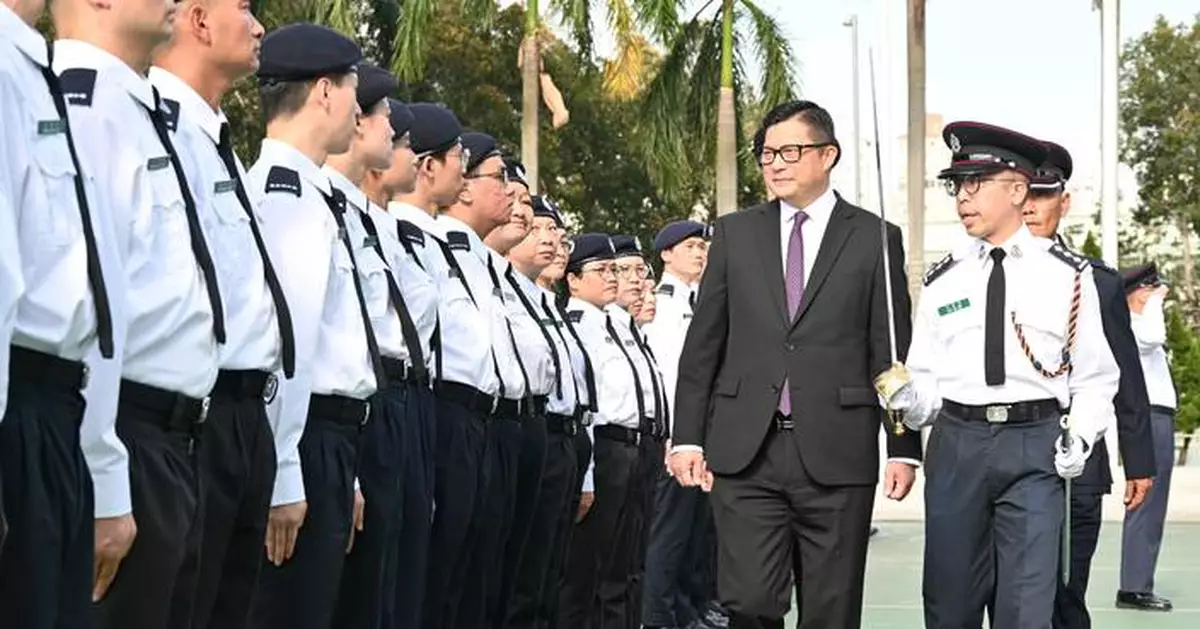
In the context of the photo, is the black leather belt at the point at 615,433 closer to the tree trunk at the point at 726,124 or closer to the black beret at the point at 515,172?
the black beret at the point at 515,172

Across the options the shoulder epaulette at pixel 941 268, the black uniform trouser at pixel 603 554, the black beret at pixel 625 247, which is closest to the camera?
the shoulder epaulette at pixel 941 268

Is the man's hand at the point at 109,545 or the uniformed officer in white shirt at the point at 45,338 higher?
the uniformed officer in white shirt at the point at 45,338

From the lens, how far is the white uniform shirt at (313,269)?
535cm

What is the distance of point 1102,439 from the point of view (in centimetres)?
789

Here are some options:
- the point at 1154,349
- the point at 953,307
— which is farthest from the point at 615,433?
the point at 1154,349

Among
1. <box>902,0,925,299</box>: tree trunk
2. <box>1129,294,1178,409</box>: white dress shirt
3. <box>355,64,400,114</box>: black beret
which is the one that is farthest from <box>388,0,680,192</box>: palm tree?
<box>355,64,400,114</box>: black beret

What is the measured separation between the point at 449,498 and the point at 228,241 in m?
2.42

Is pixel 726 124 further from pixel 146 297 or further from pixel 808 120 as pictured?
pixel 146 297

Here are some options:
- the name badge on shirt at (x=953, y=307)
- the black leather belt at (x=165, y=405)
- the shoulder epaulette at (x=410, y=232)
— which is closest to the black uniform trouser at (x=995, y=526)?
the name badge on shirt at (x=953, y=307)

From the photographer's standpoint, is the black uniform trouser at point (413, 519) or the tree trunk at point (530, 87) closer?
the black uniform trouser at point (413, 519)

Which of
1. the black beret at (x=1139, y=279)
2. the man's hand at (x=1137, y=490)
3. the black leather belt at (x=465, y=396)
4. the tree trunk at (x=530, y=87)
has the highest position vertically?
the tree trunk at (x=530, y=87)

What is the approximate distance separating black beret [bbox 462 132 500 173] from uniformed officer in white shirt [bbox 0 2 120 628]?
13.1 feet

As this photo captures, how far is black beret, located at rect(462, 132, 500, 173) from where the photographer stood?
773cm

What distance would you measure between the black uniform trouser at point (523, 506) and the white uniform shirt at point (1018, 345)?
1417mm
